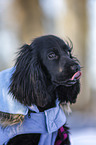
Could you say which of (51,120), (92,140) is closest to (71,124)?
(92,140)

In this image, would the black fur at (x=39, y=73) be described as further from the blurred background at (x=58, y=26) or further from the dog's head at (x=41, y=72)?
the blurred background at (x=58, y=26)

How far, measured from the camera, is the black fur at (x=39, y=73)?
4.58 feet

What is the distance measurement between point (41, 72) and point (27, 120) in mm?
366

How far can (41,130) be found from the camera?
4.80 ft

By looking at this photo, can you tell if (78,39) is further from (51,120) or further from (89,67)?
(51,120)

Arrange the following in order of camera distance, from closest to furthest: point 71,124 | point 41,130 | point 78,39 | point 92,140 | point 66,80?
point 66,80 < point 41,130 < point 92,140 < point 71,124 < point 78,39

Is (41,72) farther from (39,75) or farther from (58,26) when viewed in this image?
(58,26)

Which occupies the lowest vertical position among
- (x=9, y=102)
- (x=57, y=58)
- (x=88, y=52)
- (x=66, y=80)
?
(x=88, y=52)

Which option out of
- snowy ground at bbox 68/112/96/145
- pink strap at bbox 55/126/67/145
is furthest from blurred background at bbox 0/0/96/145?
pink strap at bbox 55/126/67/145

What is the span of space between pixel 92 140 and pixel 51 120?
1175 millimetres

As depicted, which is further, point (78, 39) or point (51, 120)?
point (78, 39)

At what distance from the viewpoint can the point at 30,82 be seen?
143cm

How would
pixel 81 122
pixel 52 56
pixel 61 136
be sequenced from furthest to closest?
1. pixel 81 122
2. pixel 61 136
3. pixel 52 56

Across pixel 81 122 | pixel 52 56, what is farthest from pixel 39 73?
pixel 81 122
